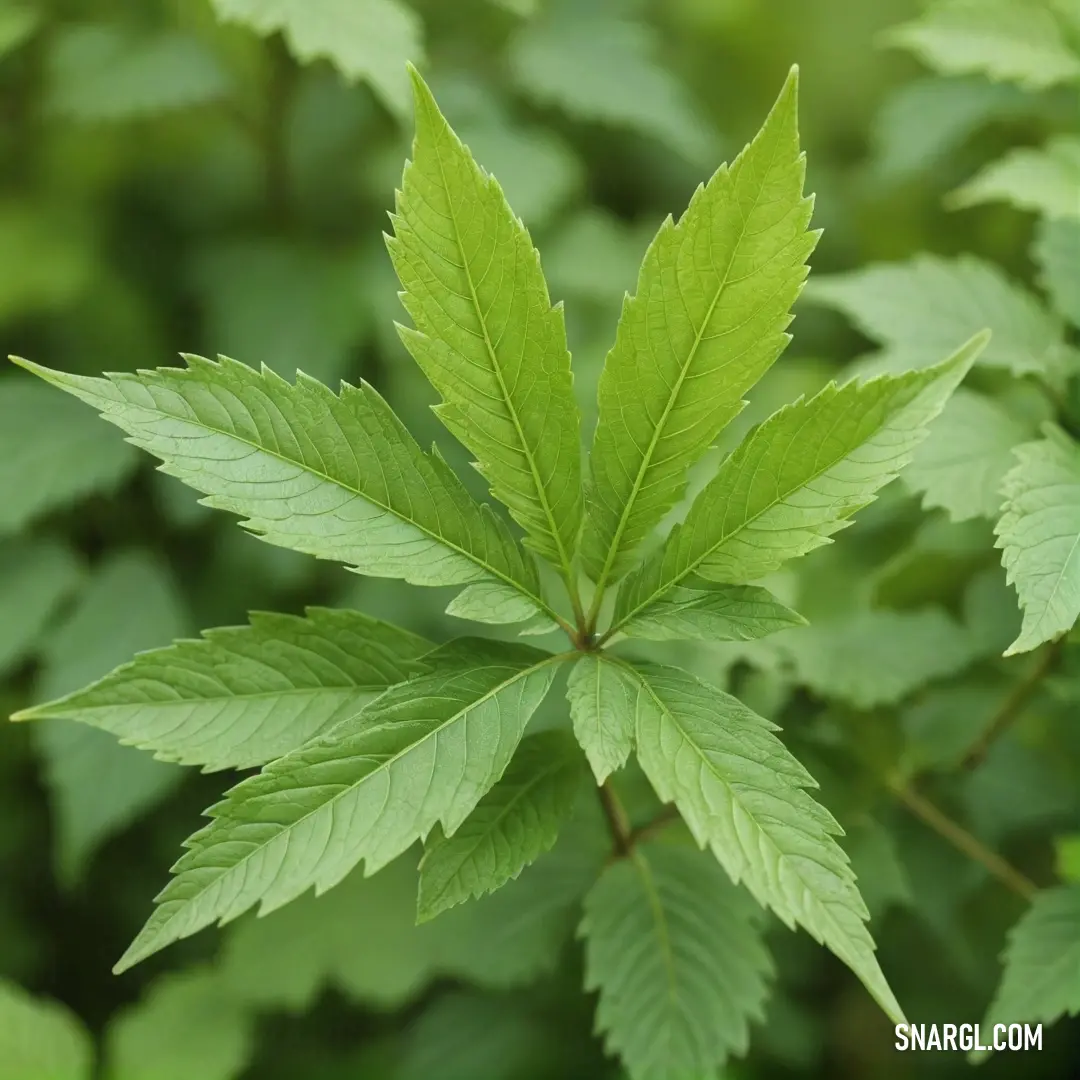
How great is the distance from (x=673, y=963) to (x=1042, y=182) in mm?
931

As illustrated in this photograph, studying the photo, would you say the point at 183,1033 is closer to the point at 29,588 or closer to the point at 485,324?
the point at 29,588

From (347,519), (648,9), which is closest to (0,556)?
(347,519)

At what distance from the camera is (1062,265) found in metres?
1.07

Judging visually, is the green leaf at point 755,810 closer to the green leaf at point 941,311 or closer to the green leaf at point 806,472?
the green leaf at point 806,472

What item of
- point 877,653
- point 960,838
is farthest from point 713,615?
point 960,838

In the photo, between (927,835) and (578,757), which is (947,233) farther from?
(578,757)

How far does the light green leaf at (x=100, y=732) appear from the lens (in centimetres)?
113

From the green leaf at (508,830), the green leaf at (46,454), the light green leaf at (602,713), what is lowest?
the green leaf at (508,830)

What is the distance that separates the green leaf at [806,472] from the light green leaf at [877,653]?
0.39 metres

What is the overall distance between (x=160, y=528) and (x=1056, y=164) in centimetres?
121

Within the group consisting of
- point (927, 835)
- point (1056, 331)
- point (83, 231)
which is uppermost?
point (83, 231)

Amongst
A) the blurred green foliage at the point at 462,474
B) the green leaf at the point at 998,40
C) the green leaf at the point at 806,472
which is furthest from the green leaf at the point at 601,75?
the green leaf at the point at 806,472

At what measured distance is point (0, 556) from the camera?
1.25 m

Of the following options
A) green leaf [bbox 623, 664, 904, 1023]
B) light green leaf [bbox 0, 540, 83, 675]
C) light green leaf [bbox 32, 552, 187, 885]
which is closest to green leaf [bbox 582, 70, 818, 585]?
green leaf [bbox 623, 664, 904, 1023]
